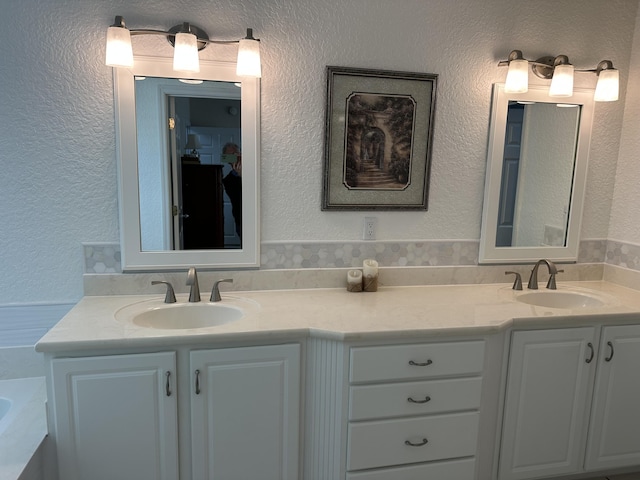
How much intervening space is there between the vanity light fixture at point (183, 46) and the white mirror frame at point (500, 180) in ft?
3.93

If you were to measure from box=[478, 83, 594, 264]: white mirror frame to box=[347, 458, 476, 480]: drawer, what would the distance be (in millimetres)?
995

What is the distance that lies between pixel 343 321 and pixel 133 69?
4.42 ft

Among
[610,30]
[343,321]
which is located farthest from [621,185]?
[343,321]

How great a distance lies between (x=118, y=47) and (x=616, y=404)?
259 cm

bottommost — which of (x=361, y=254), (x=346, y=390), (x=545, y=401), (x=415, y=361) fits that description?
(x=545, y=401)

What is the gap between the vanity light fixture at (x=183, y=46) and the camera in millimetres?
1735

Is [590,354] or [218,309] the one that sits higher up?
[218,309]

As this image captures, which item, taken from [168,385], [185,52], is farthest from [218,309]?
[185,52]

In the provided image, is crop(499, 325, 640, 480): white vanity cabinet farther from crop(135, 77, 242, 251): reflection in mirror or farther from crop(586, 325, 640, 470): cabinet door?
crop(135, 77, 242, 251): reflection in mirror

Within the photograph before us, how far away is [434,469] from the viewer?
5.95 feet

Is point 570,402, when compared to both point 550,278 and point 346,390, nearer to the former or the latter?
point 550,278

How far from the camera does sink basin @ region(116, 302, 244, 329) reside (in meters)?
1.87

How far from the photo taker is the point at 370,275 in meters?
2.15

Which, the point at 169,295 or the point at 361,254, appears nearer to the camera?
the point at 169,295
